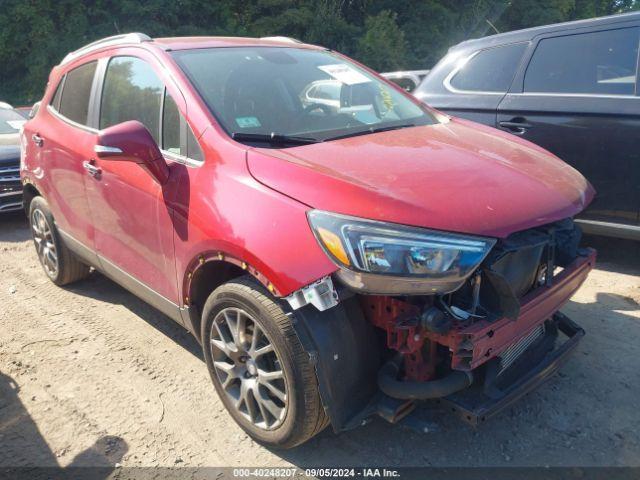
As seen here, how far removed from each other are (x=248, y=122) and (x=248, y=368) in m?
1.18

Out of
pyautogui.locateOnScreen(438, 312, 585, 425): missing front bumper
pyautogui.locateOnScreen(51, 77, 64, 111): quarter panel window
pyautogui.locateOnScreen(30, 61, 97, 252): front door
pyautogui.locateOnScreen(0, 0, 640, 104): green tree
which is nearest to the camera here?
pyautogui.locateOnScreen(438, 312, 585, 425): missing front bumper

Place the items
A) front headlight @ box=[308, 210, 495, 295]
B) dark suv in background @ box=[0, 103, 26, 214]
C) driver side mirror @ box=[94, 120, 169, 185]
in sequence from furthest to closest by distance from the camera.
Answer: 1. dark suv in background @ box=[0, 103, 26, 214]
2. driver side mirror @ box=[94, 120, 169, 185]
3. front headlight @ box=[308, 210, 495, 295]

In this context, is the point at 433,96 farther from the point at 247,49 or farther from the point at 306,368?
the point at 306,368

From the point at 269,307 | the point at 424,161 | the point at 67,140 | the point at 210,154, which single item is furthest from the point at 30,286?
the point at 424,161

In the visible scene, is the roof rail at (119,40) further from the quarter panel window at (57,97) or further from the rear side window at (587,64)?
the rear side window at (587,64)

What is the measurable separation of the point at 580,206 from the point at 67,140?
10.3 feet

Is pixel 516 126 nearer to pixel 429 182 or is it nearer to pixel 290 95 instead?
pixel 290 95

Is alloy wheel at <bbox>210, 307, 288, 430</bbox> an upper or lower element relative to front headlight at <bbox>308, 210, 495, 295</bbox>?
lower

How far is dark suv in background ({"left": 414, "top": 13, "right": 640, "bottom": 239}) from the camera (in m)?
3.99

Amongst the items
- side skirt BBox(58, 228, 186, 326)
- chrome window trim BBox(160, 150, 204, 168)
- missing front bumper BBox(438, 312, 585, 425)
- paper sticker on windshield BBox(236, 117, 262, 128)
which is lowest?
side skirt BBox(58, 228, 186, 326)

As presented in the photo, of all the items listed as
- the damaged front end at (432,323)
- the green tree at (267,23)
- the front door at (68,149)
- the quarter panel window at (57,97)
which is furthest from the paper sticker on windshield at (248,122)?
the green tree at (267,23)

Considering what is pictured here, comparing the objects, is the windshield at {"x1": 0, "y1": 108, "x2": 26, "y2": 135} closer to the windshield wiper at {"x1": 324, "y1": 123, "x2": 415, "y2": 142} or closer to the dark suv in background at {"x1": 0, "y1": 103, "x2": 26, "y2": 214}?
the dark suv in background at {"x1": 0, "y1": 103, "x2": 26, "y2": 214}

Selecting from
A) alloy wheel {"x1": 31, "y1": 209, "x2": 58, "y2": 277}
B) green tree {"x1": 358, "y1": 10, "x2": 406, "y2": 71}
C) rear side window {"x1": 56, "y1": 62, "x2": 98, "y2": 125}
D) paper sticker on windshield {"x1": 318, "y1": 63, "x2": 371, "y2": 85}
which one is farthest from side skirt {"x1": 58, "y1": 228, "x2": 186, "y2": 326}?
green tree {"x1": 358, "y1": 10, "x2": 406, "y2": 71}

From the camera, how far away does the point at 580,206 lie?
2477 mm
